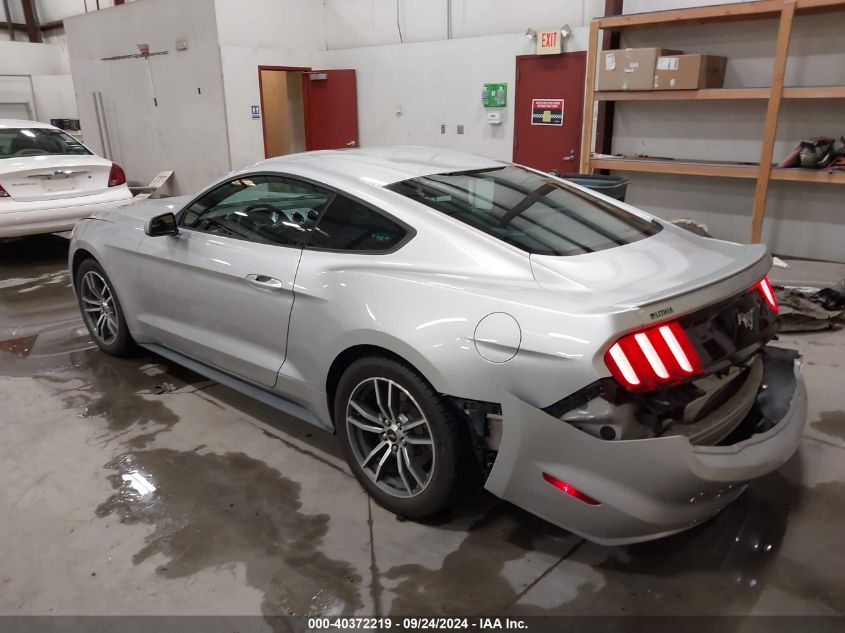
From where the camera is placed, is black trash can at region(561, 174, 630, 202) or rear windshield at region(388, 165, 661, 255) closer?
rear windshield at region(388, 165, 661, 255)

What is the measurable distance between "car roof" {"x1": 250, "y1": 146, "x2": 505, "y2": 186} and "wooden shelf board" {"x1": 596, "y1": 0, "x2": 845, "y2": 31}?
4.03 meters

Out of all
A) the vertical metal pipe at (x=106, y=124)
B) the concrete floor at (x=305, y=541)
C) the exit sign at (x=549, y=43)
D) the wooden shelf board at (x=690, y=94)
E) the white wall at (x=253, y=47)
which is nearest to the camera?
the concrete floor at (x=305, y=541)

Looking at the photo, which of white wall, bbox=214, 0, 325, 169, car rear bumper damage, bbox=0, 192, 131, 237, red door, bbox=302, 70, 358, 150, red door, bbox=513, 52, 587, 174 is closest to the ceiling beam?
white wall, bbox=214, 0, 325, 169

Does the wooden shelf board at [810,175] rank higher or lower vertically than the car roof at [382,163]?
lower

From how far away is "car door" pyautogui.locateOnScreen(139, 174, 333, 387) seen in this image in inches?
107

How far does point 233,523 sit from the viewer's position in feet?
8.17

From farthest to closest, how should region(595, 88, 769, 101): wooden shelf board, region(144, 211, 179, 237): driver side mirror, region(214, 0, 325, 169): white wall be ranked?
region(214, 0, 325, 169): white wall, region(595, 88, 769, 101): wooden shelf board, region(144, 211, 179, 237): driver side mirror

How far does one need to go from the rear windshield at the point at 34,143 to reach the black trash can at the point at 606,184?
5.48 meters

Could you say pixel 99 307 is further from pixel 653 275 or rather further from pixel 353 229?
pixel 653 275

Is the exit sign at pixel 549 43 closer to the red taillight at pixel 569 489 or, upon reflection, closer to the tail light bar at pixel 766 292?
the tail light bar at pixel 766 292

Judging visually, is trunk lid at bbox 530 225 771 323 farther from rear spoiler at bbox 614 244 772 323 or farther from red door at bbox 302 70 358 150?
red door at bbox 302 70 358 150

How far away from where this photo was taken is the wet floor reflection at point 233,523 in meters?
2.15

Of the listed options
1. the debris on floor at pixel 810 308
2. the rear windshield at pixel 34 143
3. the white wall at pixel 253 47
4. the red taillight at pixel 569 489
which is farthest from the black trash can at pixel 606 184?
the white wall at pixel 253 47

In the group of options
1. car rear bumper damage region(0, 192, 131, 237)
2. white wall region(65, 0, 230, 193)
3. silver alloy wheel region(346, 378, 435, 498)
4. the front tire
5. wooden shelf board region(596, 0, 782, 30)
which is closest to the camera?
the front tire
